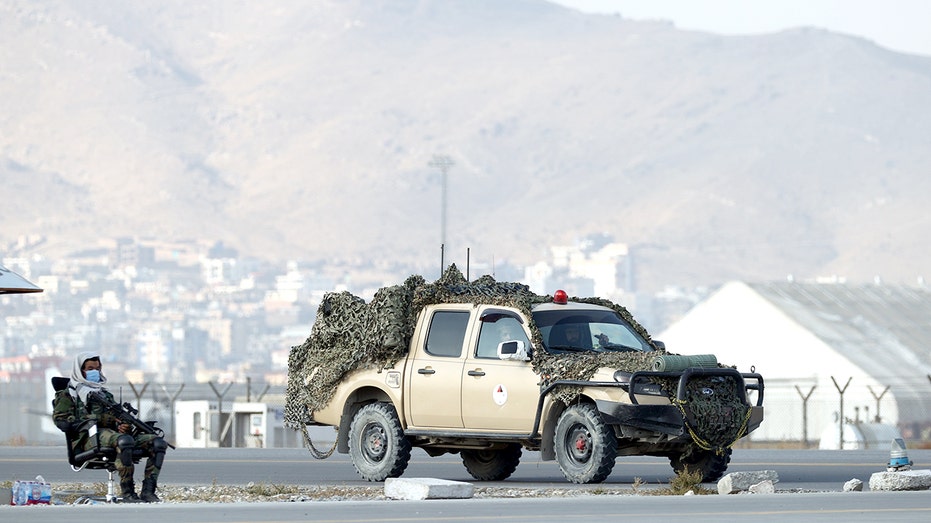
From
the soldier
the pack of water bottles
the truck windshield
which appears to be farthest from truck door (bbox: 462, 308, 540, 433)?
the pack of water bottles

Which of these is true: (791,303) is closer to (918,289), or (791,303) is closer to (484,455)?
(918,289)

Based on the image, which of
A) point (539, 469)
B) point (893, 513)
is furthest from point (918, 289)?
point (893, 513)

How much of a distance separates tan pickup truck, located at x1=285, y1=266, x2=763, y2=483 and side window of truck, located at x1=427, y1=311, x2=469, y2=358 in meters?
0.02

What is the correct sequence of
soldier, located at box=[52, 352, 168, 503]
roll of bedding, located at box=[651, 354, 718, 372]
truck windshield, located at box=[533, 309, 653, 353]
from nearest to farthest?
soldier, located at box=[52, 352, 168, 503] < roll of bedding, located at box=[651, 354, 718, 372] < truck windshield, located at box=[533, 309, 653, 353]

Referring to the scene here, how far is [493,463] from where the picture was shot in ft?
72.5

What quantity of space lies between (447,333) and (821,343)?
Result: 59447 millimetres

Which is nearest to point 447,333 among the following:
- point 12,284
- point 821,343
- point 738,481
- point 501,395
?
point 501,395

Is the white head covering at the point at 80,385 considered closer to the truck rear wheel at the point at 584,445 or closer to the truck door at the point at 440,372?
the truck door at the point at 440,372

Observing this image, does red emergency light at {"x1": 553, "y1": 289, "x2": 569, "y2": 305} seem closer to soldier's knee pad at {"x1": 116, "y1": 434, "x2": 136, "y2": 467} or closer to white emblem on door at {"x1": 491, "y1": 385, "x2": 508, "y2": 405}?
white emblem on door at {"x1": 491, "y1": 385, "x2": 508, "y2": 405}

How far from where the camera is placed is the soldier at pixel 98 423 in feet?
56.0

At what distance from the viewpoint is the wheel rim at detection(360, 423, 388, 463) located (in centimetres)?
2142

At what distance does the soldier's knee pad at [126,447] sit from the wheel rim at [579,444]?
4949 millimetres

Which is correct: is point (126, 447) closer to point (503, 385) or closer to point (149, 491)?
point (149, 491)

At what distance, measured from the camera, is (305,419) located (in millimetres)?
22562
